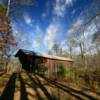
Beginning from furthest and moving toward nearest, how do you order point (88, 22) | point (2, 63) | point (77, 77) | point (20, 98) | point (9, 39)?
point (2, 63) < point (9, 39) < point (77, 77) < point (88, 22) < point (20, 98)

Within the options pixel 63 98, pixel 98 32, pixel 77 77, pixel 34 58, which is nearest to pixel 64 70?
pixel 77 77

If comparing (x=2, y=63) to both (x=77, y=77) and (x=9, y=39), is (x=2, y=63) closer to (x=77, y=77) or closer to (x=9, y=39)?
(x=9, y=39)

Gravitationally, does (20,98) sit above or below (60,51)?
below

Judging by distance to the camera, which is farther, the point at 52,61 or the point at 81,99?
the point at 52,61

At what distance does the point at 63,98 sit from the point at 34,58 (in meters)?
15.0

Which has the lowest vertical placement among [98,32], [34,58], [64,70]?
[64,70]

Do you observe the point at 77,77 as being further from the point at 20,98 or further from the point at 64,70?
the point at 20,98

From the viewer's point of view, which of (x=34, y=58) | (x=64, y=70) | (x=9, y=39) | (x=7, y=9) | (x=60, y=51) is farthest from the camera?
(x=60, y=51)

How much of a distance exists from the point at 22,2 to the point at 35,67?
9.78m

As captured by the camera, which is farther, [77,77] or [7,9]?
[7,9]

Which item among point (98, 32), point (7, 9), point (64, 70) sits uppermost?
point (7, 9)

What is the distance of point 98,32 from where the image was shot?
13.0m

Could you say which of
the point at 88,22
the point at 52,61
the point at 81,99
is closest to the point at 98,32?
the point at 88,22

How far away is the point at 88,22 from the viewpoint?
36.6 feet
